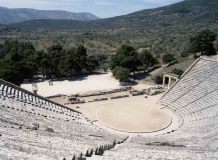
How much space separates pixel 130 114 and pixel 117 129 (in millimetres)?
5272

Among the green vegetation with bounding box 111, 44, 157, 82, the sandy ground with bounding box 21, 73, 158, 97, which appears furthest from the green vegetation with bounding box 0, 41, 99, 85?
the green vegetation with bounding box 111, 44, 157, 82

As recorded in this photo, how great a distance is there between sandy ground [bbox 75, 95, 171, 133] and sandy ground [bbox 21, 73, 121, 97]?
724 centimetres

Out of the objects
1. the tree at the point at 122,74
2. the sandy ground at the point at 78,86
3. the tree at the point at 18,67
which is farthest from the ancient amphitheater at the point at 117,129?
the tree at the point at 18,67

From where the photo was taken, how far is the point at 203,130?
1191 inches

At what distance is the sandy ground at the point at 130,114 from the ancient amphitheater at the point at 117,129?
0.12 meters

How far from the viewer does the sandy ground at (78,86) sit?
50.1m

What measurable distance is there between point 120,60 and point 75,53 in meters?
8.35

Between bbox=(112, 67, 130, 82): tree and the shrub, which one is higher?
bbox=(112, 67, 130, 82): tree

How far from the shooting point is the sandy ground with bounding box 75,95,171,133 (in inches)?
1414

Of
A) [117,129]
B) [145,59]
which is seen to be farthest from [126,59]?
[117,129]

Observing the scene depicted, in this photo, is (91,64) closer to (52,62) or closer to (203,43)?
(52,62)

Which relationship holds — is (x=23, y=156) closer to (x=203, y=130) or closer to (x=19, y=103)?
(x=19, y=103)

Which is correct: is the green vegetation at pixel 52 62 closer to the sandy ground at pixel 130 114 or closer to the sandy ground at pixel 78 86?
the sandy ground at pixel 78 86

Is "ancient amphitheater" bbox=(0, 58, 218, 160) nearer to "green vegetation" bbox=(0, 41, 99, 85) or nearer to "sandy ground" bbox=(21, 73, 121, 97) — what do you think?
"sandy ground" bbox=(21, 73, 121, 97)
